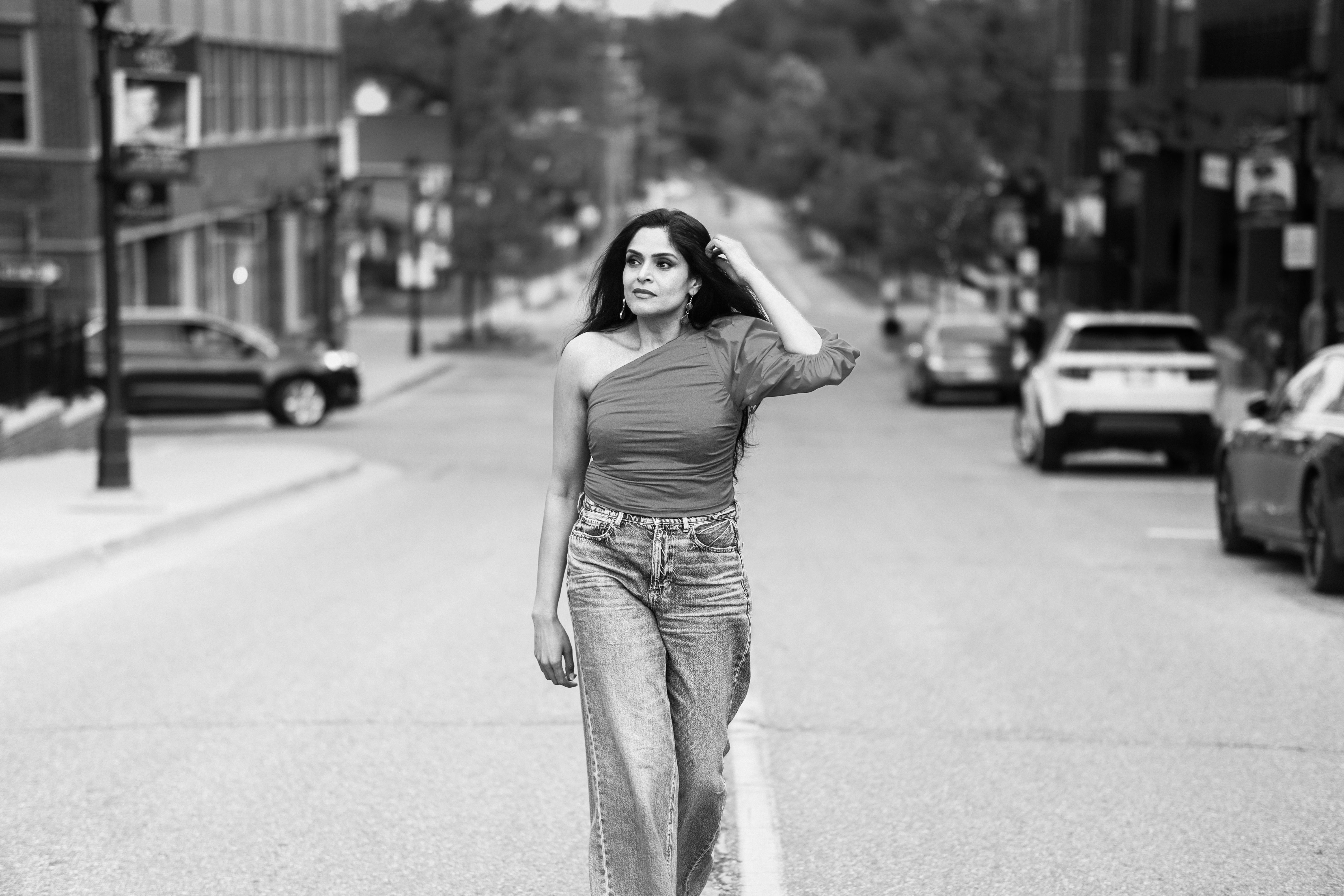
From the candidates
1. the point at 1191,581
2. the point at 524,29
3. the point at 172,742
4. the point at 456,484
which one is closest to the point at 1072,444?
the point at 456,484

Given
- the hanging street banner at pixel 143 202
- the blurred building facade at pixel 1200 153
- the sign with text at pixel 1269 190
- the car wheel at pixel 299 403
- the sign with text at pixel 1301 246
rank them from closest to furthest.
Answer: the sign with text at pixel 1301 246, the sign with text at pixel 1269 190, the blurred building facade at pixel 1200 153, the car wheel at pixel 299 403, the hanging street banner at pixel 143 202

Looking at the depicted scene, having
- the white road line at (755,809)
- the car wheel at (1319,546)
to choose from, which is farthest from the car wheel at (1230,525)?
the white road line at (755,809)

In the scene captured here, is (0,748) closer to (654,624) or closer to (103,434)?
(654,624)

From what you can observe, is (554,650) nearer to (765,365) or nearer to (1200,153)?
(765,365)

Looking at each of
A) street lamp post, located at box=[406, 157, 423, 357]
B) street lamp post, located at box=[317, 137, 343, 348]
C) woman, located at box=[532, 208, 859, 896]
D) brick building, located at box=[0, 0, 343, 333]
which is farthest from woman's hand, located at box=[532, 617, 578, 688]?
street lamp post, located at box=[406, 157, 423, 357]

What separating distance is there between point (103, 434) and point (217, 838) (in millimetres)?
10800

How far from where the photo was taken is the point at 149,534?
1494cm

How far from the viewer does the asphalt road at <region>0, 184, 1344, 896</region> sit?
254 inches

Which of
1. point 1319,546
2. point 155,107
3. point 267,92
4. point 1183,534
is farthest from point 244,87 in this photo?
point 1319,546

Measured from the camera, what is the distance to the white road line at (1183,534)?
16250 mm

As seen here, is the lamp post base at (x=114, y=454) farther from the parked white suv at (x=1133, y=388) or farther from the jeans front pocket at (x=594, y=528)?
the jeans front pocket at (x=594, y=528)

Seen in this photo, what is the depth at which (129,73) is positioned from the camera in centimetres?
2202

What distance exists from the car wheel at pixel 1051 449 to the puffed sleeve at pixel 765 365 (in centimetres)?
1761

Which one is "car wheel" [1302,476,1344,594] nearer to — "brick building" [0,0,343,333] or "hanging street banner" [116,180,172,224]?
"brick building" [0,0,343,333]
